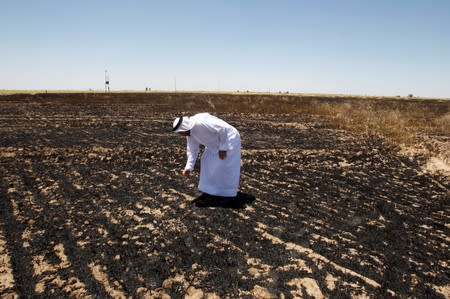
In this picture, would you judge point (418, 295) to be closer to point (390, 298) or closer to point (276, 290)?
point (390, 298)

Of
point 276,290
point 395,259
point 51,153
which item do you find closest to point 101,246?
point 276,290

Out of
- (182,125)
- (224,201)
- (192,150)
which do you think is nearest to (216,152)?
(192,150)

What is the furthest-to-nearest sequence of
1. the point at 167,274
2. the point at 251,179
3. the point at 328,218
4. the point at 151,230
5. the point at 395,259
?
the point at 251,179, the point at 328,218, the point at 151,230, the point at 395,259, the point at 167,274

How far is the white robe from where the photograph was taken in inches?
206

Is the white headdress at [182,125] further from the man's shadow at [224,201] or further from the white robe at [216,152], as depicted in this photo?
the man's shadow at [224,201]

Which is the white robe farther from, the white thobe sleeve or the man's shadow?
the man's shadow

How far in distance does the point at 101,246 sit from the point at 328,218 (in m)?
3.13

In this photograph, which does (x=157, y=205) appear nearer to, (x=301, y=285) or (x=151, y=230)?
(x=151, y=230)

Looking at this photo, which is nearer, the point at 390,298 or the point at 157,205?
the point at 390,298

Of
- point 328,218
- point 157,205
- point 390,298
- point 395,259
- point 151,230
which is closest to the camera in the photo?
point 390,298

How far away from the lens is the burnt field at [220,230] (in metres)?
3.40

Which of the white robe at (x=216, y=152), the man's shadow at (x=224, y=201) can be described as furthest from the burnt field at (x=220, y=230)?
the white robe at (x=216, y=152)

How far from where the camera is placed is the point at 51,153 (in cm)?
886

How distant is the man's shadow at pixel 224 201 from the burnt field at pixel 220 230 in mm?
169
